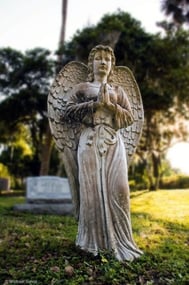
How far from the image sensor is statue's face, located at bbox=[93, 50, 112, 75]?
16.4 feet

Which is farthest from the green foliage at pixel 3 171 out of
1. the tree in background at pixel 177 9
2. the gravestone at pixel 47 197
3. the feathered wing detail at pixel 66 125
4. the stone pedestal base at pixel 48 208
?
the feathered wing detail at pixel 66 125

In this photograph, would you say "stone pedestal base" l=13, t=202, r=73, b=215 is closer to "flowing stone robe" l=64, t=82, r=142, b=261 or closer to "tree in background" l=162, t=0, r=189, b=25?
"flowing stone robe" l=64, t=82, r=142, b=261

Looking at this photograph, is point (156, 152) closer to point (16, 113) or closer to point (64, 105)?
point (16, 113)

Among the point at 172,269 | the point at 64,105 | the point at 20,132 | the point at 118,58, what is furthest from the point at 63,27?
the point at 172,269

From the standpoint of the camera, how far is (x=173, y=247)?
18.4 ft

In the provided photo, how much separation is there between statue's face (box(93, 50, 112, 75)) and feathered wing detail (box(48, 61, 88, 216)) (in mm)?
365

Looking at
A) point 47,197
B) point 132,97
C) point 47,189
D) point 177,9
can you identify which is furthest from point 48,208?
point 177,9

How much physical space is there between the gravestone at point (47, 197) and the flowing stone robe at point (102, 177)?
217 inches

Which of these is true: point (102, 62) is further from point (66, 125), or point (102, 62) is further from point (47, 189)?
point (47, 189)

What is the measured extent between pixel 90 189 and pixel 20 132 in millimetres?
21087

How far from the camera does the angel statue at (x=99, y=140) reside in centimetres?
457

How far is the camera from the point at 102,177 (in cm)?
467

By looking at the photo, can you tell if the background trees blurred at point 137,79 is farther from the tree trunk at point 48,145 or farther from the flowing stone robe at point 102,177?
the flowing stone robe at point 102,177

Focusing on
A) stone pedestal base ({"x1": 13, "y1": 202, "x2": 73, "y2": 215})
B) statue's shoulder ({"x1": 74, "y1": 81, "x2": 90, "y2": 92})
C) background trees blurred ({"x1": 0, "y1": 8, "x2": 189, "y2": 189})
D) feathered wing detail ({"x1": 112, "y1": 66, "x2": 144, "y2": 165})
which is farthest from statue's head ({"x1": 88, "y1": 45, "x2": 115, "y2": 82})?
background trees blurred ({"x1": 0, "y1": 8, "x2": 189, "y2": 189})
